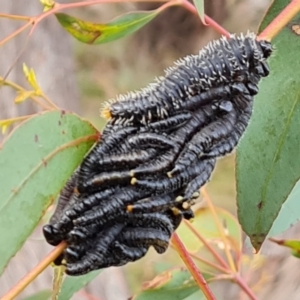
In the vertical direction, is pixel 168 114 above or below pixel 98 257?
above

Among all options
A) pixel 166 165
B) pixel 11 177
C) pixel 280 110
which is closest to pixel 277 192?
pixel 280 110

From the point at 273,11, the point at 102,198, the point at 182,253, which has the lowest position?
the point at 182,253

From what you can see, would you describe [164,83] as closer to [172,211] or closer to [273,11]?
[172,211]

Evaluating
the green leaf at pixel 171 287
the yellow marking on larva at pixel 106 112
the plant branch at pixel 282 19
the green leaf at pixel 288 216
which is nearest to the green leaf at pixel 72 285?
the green leaf at pixel 171 287

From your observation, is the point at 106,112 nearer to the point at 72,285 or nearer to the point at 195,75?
the point at 195,75

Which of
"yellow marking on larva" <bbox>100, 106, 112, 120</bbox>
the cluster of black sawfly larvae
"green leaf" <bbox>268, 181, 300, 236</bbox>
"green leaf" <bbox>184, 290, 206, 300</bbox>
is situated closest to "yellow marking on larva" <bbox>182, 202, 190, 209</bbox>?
the cluster of black sawfly larvae

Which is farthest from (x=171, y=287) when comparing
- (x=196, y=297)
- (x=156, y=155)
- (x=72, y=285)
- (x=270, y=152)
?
(x=156, y=155)

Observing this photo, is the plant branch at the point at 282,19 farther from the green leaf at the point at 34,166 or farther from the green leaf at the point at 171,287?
the green leaf at the point at 171,287
